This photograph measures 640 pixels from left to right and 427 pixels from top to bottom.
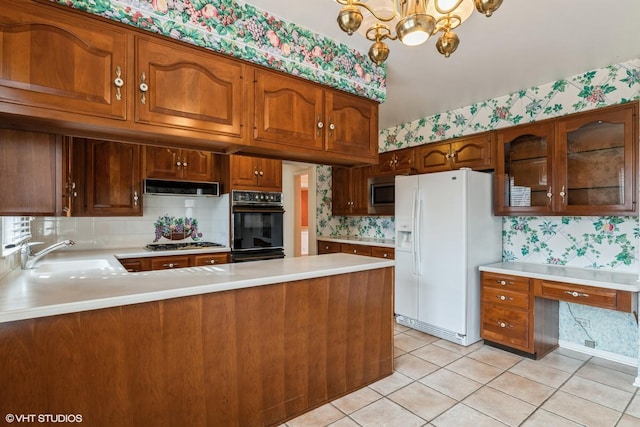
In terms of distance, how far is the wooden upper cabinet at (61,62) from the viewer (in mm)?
1286

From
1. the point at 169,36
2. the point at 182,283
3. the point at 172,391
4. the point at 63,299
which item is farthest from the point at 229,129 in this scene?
the point at 172,391

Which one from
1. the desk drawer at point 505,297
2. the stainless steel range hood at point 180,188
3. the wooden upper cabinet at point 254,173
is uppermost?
the wooden upper cabinet at point 254,173

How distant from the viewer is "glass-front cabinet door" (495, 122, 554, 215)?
2.83m

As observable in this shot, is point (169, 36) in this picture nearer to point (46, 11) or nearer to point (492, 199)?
point (46, 11)

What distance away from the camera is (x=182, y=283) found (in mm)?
1618

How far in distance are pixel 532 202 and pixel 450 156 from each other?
0.97 metres

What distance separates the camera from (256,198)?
4.00 metres

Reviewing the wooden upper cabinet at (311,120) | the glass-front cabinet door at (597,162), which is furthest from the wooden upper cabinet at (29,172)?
the glass-front cabinet door at (597,162)

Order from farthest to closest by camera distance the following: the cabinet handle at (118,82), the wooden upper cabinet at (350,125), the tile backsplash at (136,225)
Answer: the tile backsplash at (136,225)
the wooden upper cabinet at (350,125)
the cabinet handle at (118,82)

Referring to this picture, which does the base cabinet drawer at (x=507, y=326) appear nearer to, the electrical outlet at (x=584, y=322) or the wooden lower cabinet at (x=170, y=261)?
the electrical outlet at (x=584, y=322)

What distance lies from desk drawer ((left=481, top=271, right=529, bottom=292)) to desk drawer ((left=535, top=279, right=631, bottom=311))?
0.10 metres

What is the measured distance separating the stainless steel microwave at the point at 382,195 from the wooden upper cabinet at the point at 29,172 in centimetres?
333

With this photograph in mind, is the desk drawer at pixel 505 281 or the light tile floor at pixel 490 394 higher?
the desk drawer at pixel 505 281

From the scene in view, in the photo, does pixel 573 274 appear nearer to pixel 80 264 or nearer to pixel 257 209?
pixel 257 209
